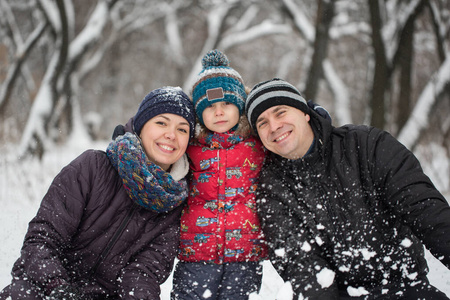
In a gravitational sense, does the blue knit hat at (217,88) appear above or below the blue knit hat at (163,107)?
above

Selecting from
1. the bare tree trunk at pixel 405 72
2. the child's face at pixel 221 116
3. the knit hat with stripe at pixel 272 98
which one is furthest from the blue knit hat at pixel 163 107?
the bare tree trunk at pixel 405 72

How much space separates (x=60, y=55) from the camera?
24.4 feet

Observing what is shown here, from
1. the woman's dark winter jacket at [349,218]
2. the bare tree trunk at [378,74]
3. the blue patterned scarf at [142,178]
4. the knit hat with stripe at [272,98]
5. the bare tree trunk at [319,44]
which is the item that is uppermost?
the bare tree trunk at [319,44]

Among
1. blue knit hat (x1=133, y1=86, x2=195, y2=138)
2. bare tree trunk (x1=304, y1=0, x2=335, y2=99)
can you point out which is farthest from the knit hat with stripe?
bare tree trunk (x1=304, y1=0, x2=335, y2=99)

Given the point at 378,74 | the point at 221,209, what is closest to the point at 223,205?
the point at 221,209

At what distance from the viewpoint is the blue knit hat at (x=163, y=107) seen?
2383 millimetres

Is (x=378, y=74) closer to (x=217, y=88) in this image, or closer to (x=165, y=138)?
(x=217, y=88)

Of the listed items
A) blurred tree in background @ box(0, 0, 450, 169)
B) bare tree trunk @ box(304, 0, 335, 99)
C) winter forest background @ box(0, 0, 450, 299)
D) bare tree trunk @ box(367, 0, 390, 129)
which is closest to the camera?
winter forest background @ box(0, 0, 450, 299)

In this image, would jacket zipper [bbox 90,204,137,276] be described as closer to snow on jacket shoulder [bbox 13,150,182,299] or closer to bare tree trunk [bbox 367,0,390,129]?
snow on jacket shoulder [bbox 13,150,182,299]

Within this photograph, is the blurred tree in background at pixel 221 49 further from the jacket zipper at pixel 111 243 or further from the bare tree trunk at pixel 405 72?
the jacket zipper at pixel 111 243

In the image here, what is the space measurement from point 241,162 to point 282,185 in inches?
13.1

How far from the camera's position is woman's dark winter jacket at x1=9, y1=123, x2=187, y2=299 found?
6.71ft

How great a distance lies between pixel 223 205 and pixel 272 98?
2.36ft

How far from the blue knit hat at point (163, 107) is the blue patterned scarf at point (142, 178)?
195 mm
